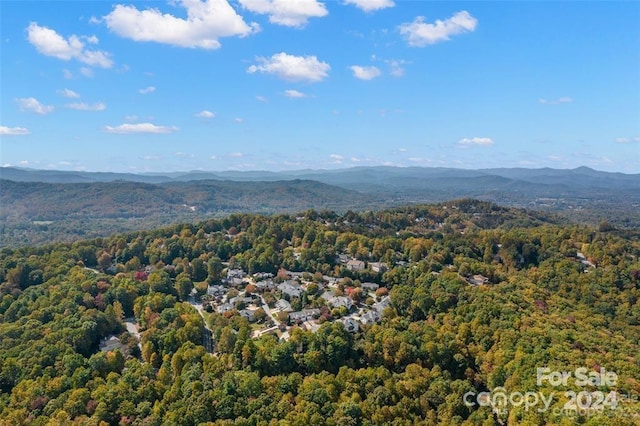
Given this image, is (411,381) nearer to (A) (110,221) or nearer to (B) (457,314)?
(B) (457,314)

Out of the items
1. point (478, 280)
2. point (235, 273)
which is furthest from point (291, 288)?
point (478, 280)

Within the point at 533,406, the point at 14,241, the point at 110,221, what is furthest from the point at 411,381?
the point at 110,221

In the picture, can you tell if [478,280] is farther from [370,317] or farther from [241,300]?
[241,300]

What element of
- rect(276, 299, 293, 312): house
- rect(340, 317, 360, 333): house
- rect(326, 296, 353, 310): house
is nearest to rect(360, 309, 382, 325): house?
rect(340, 317, 360, 333): house

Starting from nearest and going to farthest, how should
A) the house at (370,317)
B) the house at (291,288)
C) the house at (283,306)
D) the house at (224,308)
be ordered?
the house at (370,317), the house at (224,308), the house at (283,306), the house at (291,288)

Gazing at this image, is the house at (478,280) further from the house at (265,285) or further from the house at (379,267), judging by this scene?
the house at (265,285)

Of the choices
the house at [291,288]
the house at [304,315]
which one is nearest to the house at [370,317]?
the house at [304,315]

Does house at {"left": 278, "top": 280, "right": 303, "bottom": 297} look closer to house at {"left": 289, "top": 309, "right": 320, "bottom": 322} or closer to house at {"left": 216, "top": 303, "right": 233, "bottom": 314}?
house at {"left": 289, "top": 309, "right": 320, "bottom": 322}
